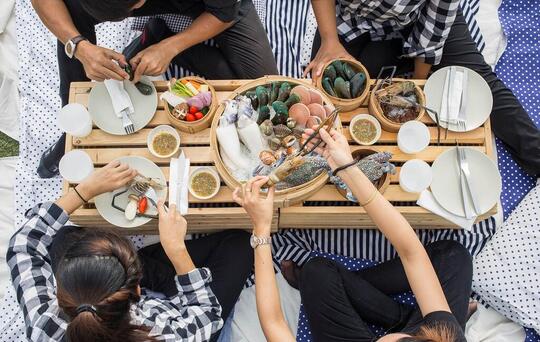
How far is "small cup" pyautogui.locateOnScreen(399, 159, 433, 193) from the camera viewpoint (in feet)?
6.53

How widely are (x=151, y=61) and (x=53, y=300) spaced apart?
1.01 m

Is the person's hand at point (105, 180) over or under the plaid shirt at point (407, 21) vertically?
under

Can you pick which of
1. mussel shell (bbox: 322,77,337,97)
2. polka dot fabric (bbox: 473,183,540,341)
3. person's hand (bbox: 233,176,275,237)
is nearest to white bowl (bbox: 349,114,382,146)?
mussel shell (bbox: 322,77,337,97)

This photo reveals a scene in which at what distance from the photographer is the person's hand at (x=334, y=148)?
5.73 feet

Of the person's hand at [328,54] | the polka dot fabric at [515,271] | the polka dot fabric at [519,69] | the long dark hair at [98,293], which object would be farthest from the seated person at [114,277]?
the polka dot fabric at [519,69]

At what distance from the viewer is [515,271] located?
7.69 ft

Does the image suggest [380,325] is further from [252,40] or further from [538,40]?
[538,40]

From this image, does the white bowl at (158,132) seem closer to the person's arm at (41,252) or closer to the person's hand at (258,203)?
the person's arm at (41,252)

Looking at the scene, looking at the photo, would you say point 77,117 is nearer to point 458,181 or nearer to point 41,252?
point 41,252

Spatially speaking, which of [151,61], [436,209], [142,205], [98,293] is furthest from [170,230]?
[436,209]

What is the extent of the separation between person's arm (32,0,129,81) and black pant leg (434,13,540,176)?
1613 mm

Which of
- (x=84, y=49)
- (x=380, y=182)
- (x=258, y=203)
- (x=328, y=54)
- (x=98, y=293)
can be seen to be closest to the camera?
(x=98, y=293)

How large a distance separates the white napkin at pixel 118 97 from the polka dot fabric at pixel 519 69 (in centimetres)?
191

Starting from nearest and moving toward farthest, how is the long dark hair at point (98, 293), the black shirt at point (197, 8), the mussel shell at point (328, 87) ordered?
the long dark hair at point (98, 293), the mussel shell at point (328, 87), the black shirt at point (197, 8)
